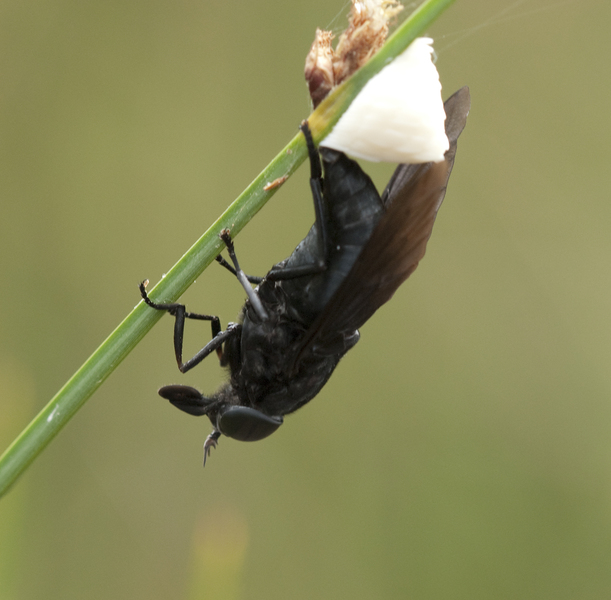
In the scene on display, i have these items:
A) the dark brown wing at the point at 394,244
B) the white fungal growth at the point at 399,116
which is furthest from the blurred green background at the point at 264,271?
the white fungal growth at the point at 399,116

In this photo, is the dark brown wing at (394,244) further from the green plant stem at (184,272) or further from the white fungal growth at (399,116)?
the green plant stem at (184,272)

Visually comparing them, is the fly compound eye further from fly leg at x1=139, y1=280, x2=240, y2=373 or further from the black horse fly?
fly leg at x1=139, y1=280, x2=240, y2=373

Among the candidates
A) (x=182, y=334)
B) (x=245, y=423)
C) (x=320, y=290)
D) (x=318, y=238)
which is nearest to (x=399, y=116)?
(x=318, y=238)

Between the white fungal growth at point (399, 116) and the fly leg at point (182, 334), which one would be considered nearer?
the white fungal growth at point (399, 116)

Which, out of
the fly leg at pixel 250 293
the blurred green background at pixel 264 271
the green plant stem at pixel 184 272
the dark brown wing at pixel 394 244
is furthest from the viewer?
the blurred green background at pixel 264 271

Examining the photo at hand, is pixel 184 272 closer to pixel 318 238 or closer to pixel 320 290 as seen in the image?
pixel 318 238
